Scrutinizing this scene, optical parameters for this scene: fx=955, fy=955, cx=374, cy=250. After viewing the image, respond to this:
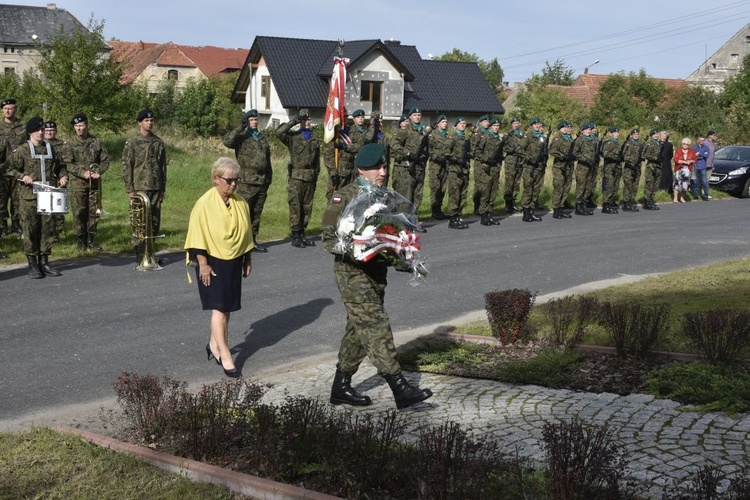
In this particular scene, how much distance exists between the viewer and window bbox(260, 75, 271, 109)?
64.6m

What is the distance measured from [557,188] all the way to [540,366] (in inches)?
581

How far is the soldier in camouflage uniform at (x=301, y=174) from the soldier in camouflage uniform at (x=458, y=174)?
155 inches

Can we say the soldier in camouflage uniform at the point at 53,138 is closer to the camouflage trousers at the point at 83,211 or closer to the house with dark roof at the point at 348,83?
the camouflage trousers at the point at 83,211

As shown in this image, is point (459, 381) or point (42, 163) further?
point (42, 163)

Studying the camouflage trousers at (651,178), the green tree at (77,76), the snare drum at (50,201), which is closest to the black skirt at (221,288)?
the snare drum at (50,201)

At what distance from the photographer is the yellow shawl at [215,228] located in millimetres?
8391

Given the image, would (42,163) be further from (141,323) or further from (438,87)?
(438,87)

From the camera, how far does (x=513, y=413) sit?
23.2 feet

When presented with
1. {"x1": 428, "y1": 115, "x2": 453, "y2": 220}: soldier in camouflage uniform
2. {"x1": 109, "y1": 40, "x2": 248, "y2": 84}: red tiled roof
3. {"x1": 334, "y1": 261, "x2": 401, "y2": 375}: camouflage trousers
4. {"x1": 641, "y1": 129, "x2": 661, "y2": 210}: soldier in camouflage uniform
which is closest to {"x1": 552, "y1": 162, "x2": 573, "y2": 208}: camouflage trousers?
{"x1": 428, "y1": 115, "x2": 453, "y2": 220}: soldier in camouflage uniform

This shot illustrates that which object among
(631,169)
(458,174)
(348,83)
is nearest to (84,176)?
(458,174)

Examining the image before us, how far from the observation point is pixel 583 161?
75.7 ft

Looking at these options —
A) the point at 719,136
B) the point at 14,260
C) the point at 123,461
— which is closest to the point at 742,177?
the point at 719,136

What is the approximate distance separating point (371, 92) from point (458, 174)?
44983mm

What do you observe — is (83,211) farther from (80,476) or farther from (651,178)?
(651,178)
